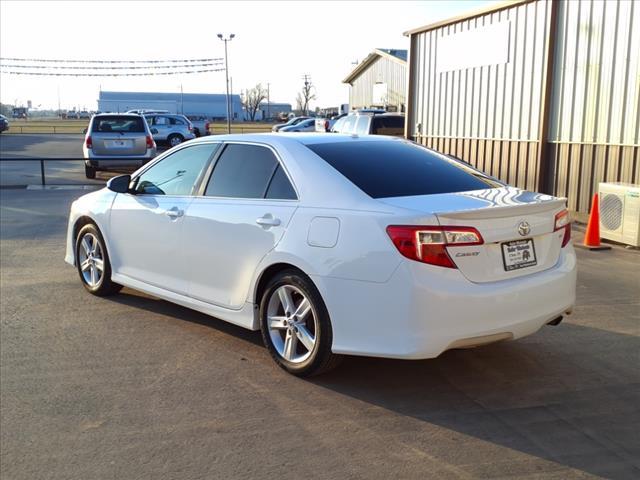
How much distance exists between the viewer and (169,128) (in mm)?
31781

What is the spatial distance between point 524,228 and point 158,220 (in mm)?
2962

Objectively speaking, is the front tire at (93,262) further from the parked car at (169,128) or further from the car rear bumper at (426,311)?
the parked car at (169,128)

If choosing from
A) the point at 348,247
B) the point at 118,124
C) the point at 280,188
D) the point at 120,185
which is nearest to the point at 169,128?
the point at 118,124

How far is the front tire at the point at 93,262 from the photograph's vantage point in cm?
637

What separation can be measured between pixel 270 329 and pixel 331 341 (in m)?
0.62

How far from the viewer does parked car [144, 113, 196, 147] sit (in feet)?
104

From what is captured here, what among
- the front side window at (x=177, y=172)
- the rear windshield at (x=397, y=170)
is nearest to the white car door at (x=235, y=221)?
the front side window at (x=177, y=172)

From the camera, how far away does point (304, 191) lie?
14.8 feet

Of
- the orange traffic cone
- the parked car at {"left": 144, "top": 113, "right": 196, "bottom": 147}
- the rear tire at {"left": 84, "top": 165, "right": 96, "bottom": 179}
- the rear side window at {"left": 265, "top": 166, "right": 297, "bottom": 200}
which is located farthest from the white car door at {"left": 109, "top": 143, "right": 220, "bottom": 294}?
the parked car at {"left": 144, "top": 113, "right": 196, "bottom": 147}

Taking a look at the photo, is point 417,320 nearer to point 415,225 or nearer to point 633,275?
point 415,225

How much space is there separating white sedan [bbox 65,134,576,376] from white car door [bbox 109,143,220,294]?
18mm

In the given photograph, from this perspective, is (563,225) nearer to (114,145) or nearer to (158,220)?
(158,220)

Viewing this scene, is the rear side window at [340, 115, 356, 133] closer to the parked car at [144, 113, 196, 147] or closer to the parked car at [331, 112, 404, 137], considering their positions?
the parked car at [331, 112, 404, 137]

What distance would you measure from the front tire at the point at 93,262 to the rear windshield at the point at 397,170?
2.63 meters
